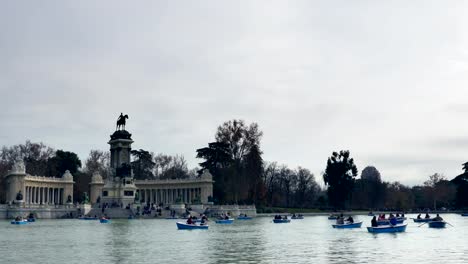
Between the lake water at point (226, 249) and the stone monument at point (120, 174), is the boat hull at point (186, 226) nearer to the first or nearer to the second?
the lake water at point (226, 249)

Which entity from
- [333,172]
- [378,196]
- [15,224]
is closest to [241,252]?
[15,224]

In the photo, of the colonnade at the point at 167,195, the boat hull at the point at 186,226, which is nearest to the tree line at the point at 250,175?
the colonnade at the point at 167,195

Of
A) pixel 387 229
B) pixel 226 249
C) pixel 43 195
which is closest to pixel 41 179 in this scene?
pixel 43 195

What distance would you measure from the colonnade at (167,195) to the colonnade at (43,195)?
51.6 feet

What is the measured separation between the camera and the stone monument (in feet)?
342

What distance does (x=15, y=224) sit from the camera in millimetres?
73000

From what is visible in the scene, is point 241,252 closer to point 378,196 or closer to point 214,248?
point 214,248

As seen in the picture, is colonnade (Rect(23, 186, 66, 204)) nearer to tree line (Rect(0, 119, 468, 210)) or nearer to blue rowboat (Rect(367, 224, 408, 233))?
tree line (Rect(0, 119, 468, 210))

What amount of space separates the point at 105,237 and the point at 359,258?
24.2 metres

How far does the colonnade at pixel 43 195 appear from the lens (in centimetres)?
10944

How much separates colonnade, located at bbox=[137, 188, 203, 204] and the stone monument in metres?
13.0

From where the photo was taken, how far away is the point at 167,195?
119 metres

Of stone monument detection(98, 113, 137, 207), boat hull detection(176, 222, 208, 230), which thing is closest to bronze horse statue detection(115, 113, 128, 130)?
stone monument detection(98, 113, 137, 207)

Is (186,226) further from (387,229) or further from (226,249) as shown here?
(226,249)
